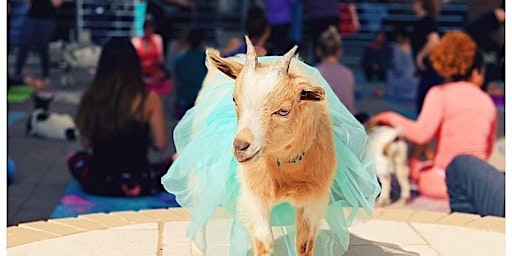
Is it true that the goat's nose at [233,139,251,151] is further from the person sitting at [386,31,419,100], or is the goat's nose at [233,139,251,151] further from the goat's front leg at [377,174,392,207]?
the person sitting at [386,31,419,100]

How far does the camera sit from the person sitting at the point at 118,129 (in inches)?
244

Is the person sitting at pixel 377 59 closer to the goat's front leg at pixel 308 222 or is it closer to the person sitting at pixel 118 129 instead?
the person sitting at pixel 118 129

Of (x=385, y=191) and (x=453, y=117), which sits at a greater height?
(x=453, y=117)

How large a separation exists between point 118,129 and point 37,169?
4.45ft

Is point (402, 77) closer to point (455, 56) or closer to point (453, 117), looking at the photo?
point (453, 117)

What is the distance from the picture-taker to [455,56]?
20.3ft

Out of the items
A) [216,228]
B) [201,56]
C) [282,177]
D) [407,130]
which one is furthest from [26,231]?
[201,56]

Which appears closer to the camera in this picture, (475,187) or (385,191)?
(475,187)

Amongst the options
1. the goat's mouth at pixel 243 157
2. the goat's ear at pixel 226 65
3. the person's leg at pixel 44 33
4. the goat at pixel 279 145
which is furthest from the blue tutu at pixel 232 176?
the person's leg at pixel 44 33

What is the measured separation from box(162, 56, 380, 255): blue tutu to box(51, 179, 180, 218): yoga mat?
290cm

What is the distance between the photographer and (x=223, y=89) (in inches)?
130

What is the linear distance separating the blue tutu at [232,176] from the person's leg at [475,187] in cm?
179

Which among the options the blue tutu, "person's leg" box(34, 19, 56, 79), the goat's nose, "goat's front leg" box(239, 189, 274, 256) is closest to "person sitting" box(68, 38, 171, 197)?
the blue tutu

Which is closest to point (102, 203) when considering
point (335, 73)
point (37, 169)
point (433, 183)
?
point (37, 169)
